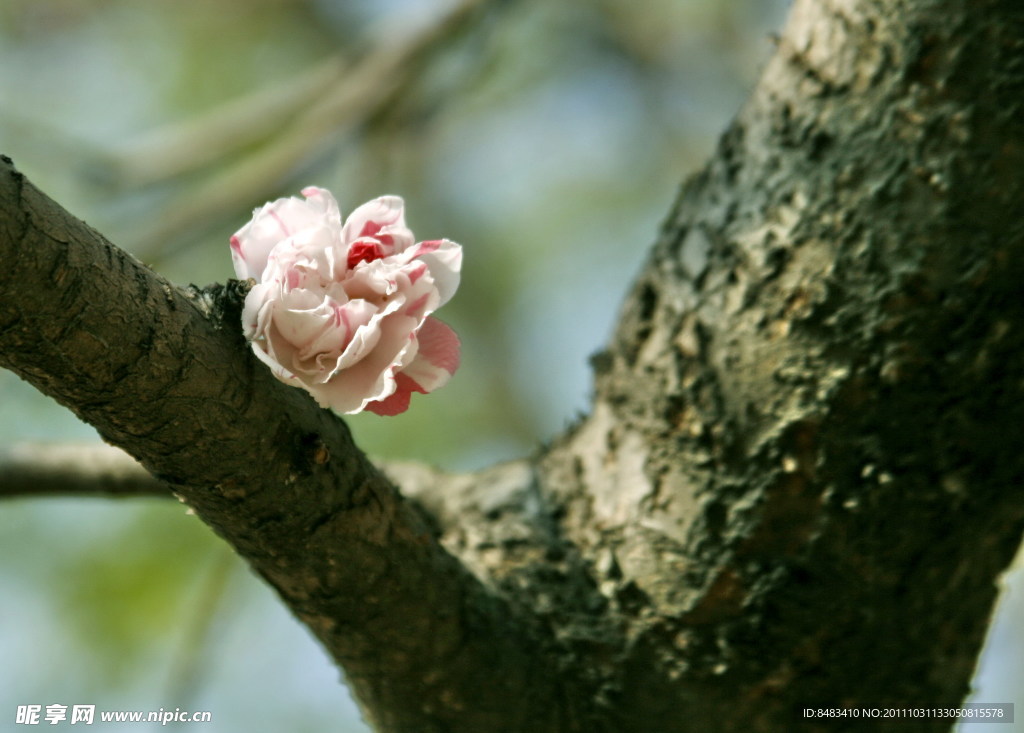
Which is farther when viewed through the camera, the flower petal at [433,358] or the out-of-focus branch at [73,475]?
the out-of-focus branch at [73,475]

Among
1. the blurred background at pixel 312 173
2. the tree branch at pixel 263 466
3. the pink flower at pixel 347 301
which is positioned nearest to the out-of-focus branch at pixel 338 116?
the blurred background at pixel 312 173

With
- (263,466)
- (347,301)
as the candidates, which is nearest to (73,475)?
(263,466)

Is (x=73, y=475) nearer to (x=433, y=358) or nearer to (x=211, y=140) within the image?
(x=433, y=358)

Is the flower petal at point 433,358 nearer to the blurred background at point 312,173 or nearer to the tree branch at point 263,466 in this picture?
the tree branch at point 263,466

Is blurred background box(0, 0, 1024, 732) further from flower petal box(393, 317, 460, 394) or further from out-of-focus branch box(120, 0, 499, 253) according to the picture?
flower petal box(393, 317, 460, 394)

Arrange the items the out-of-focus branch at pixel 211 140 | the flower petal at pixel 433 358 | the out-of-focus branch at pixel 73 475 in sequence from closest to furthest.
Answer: the flower petal at pixel 433 358 → the out-of-focus branch at pixel 73 475 → the out-of-focus branch at pixel 211 140

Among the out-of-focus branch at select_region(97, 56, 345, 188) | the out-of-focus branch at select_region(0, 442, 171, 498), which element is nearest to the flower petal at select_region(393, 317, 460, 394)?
the out-of-focus branch at select_region(0, 442, 171, 498)
